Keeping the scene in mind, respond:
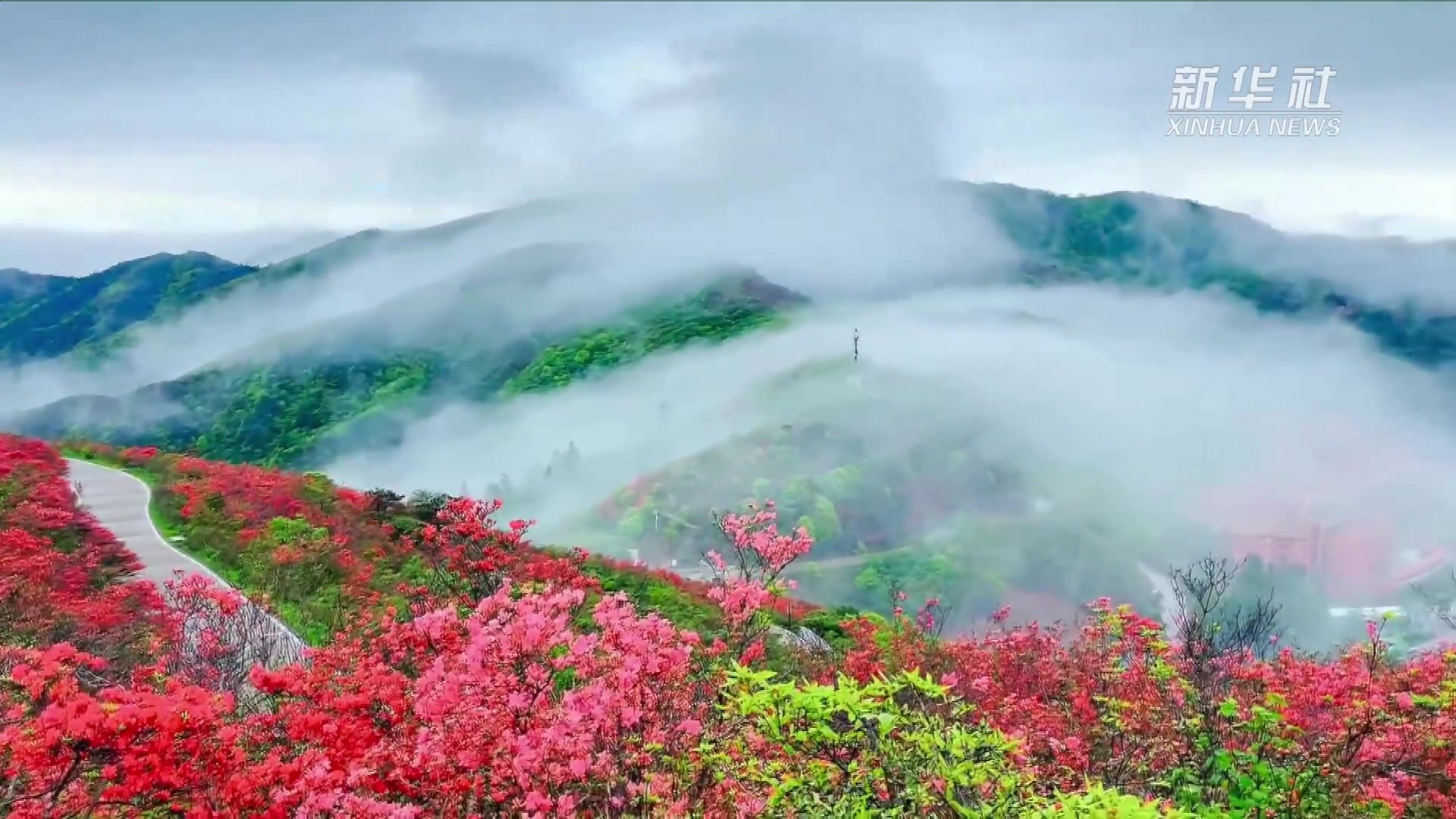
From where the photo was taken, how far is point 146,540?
1691 cm

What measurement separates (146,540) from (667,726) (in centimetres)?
1539

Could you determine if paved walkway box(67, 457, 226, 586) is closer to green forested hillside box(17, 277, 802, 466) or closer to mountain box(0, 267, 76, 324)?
green forested hillside box(17, 277, 802, 466)

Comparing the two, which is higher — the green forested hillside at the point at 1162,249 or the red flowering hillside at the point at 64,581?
the red flowering hillside at the point at 64,581

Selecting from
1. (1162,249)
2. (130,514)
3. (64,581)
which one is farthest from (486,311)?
(1162,249)

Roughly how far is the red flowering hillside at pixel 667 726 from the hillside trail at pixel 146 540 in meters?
0.56

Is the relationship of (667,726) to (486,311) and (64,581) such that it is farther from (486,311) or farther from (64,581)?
(486,311)

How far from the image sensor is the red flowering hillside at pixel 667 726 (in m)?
4.81

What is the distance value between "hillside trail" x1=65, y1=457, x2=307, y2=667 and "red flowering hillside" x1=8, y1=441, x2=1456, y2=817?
1.85 ft

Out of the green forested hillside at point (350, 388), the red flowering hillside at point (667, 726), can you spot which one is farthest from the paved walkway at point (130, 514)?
the green forested hillside at point (350, 388)

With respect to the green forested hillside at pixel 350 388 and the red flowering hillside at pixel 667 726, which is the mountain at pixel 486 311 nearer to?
the green forested hillside at pixel 350 388

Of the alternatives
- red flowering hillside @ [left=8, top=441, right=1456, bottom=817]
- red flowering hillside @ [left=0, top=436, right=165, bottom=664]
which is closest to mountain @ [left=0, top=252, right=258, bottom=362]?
red flowering hillside @ [left=0, top=436, right=165, bottom=664]

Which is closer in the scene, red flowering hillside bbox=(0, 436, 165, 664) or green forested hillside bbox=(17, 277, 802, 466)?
red flowering hillside bbox=(0, 436, 165, 664)

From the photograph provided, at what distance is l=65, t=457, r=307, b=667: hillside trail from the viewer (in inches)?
396

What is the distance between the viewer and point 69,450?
85.1ft
